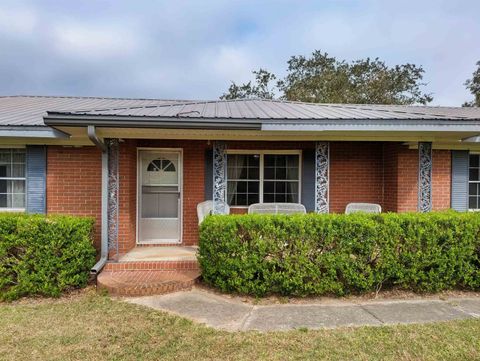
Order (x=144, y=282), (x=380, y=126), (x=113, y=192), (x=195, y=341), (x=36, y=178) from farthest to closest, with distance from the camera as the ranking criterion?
1. (x=36, y=178)
2. (x=113, y=192)
3. (x=380, y=126)
4. (x=144, y=282)
5. (x=195, y=341)

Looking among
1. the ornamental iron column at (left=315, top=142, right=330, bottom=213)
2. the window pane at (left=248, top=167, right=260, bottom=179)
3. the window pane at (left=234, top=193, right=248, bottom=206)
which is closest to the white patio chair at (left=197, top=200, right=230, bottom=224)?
the window pane at (left=234, top=193, right=248, bottom=206)

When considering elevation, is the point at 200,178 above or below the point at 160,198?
above

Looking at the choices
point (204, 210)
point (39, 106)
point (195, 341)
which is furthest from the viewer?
point (39, 106)

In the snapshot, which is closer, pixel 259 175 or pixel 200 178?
pixel 200 178

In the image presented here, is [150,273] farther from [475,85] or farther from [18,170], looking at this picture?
[475,85]

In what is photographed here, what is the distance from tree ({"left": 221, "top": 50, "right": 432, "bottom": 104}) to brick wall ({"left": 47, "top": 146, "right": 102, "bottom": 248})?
2231 centimetres

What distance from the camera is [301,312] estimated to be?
4613 mm

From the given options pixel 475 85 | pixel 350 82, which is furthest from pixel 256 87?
pixel 475 85

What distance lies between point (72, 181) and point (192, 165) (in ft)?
8.69

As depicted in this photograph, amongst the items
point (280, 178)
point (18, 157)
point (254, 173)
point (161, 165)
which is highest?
point (18, 157)

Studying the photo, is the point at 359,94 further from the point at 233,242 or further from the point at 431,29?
the point at 233,242

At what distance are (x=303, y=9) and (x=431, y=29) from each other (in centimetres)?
964

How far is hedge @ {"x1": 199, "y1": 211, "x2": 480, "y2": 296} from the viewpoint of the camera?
5.07m

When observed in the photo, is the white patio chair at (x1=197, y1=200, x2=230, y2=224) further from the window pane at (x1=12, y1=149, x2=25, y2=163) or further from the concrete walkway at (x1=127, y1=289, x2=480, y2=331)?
the window pane at (x1=12, y1=149, x2=25, y2=163)
